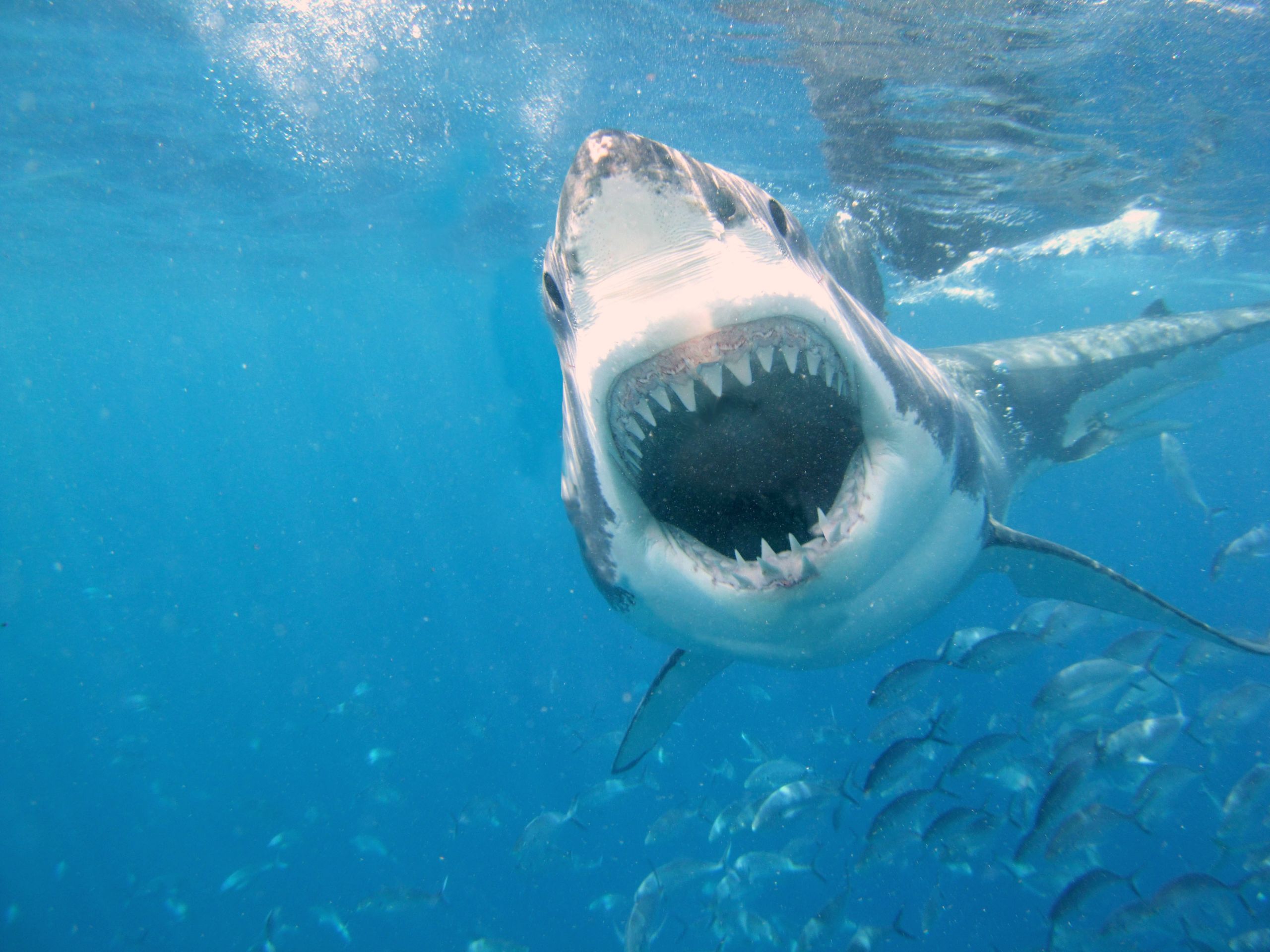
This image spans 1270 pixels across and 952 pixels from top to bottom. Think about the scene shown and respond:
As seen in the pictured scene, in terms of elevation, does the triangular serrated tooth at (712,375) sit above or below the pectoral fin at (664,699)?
above

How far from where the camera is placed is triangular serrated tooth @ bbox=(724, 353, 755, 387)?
195 centimetres

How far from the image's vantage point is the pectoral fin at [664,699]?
14.6 ft

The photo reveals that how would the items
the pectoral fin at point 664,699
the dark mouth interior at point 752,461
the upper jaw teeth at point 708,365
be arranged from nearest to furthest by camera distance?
the upper jaw teeth at point 708,365 < the dark mouth interior at point 752,461 < the pectoral fin at point 664,699

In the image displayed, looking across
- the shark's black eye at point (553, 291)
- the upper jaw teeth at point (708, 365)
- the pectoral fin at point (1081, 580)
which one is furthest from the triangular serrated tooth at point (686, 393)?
the pectoral fin at point (1081, 580)

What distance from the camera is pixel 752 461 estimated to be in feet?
8.70

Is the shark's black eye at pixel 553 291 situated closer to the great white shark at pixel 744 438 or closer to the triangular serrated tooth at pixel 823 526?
the great white shark at pixel 744 438

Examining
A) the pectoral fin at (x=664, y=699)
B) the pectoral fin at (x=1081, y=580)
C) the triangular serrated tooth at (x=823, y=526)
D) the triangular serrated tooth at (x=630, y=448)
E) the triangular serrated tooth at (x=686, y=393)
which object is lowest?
the pectoral fin at (x=664, y=699)

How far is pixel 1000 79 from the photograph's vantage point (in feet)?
30.7

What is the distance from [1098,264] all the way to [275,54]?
971 inches

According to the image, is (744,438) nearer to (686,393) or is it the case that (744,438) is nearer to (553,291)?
(686,393)

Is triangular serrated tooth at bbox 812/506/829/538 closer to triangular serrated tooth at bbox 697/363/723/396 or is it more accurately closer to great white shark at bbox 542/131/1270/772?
great white shark at bbox 542/131/1270/772

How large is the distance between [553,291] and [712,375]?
587mm

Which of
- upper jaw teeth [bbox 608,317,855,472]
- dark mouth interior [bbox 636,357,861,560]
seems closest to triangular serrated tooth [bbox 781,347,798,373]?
upper jaw teeth [bbox 608,317,855,472]

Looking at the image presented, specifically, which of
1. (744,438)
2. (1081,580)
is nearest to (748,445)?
(744,438)
